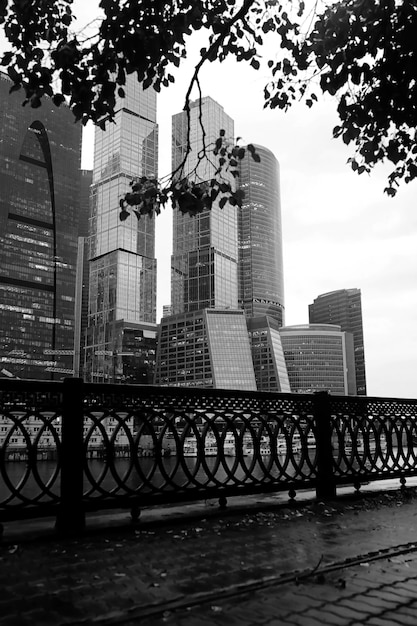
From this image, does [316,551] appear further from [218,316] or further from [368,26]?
[218,316]

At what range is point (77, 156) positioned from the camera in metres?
147

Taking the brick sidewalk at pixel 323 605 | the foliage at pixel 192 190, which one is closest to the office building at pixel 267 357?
the foliage at pixel 192 190

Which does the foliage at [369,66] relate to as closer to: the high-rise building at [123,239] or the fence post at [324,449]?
the fence post at [324,449]

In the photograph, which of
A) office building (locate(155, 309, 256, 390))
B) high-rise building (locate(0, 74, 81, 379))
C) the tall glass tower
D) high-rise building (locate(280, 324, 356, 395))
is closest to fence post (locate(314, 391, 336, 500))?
office building (locate(155, 309, 256, 390))

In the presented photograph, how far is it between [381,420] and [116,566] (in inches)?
204

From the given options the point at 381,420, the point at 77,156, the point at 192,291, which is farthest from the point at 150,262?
the point at 381,420

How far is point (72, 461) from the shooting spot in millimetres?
4605

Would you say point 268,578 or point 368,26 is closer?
point 268,578

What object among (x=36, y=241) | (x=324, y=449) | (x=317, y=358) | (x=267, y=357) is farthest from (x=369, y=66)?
(x=317, y=358)

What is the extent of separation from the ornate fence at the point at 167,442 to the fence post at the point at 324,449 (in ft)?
0.04

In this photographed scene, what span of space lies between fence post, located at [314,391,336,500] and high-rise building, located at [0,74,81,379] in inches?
4925

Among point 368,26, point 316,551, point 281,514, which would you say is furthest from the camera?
point 281,514

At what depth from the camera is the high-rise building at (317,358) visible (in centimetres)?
16062

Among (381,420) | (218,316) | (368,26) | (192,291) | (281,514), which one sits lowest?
(281,514)
